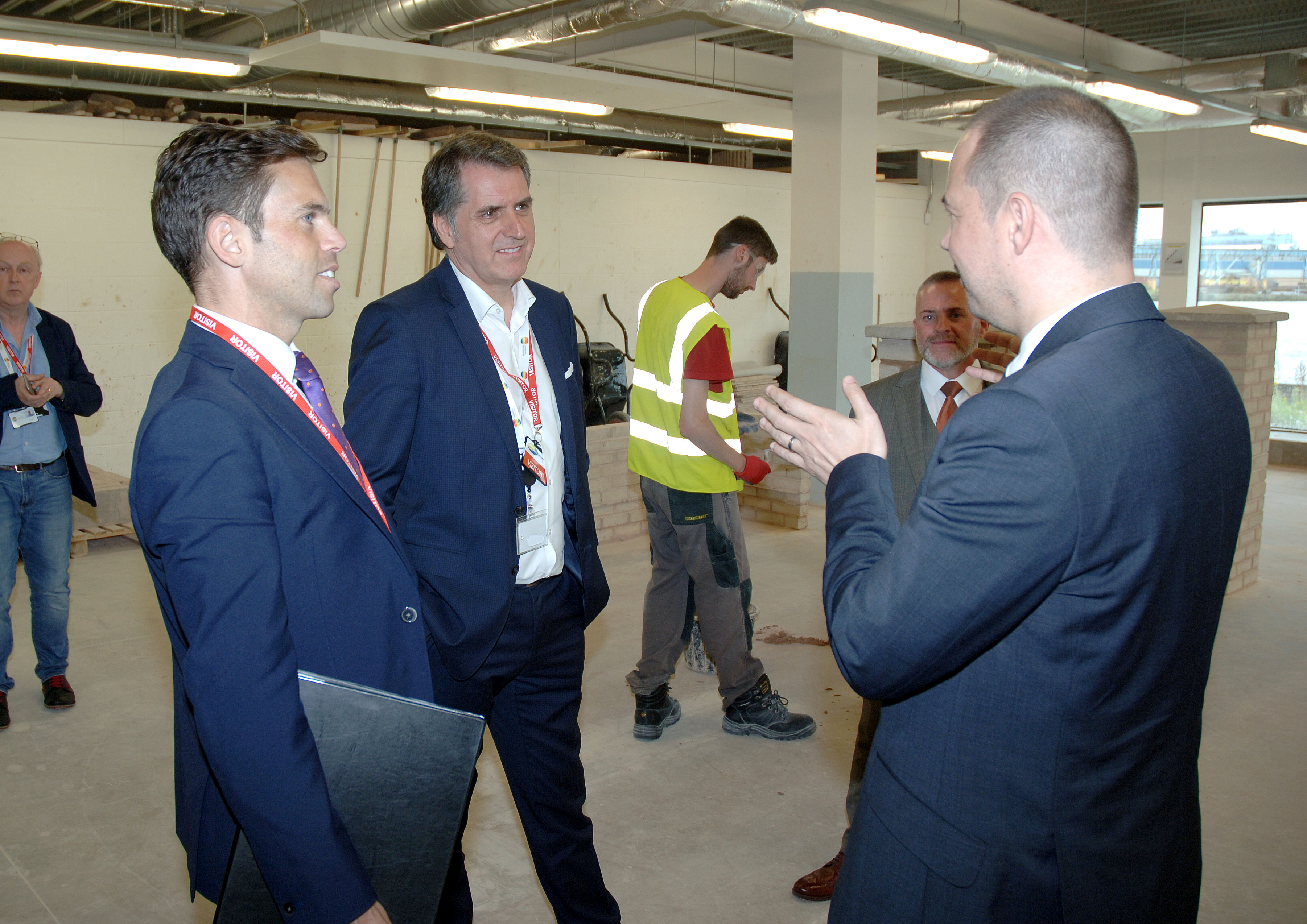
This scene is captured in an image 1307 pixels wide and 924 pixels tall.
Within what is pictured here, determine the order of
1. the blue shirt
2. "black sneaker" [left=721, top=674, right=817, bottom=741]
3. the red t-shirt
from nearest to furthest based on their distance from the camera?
the red t-shirt, "black sneaker" [left=721, top=674, right=817, bottom=741], the blue shirt

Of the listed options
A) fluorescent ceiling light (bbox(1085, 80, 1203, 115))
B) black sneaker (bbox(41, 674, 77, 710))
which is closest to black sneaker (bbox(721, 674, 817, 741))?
black sneaker (bbox(41, 674, 77, 710))

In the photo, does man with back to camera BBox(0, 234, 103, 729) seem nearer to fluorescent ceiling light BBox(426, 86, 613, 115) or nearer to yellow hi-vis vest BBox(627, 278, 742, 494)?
yellow hi-vis vest BBox(627, 278, 742, 494)

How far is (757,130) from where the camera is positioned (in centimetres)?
989

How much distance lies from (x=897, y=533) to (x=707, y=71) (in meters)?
9.99

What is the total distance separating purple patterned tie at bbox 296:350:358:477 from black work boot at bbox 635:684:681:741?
248cm

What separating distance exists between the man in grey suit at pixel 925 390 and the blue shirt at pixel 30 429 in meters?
3.35

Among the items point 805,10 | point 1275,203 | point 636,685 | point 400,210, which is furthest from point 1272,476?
point 400,210

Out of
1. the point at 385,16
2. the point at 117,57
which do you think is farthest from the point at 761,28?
the point at 117,57

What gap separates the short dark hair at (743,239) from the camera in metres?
3.85

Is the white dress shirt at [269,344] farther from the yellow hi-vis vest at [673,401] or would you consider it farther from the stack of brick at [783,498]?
the stack of brick at [783,498]

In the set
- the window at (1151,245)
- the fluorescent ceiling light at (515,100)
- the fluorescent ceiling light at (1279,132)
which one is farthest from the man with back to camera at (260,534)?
the window at (1151,245)

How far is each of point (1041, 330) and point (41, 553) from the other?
13.7 ft

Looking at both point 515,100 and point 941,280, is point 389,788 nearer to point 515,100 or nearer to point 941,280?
point 941,280

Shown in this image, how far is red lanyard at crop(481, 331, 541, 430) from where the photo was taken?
2.18 metres
